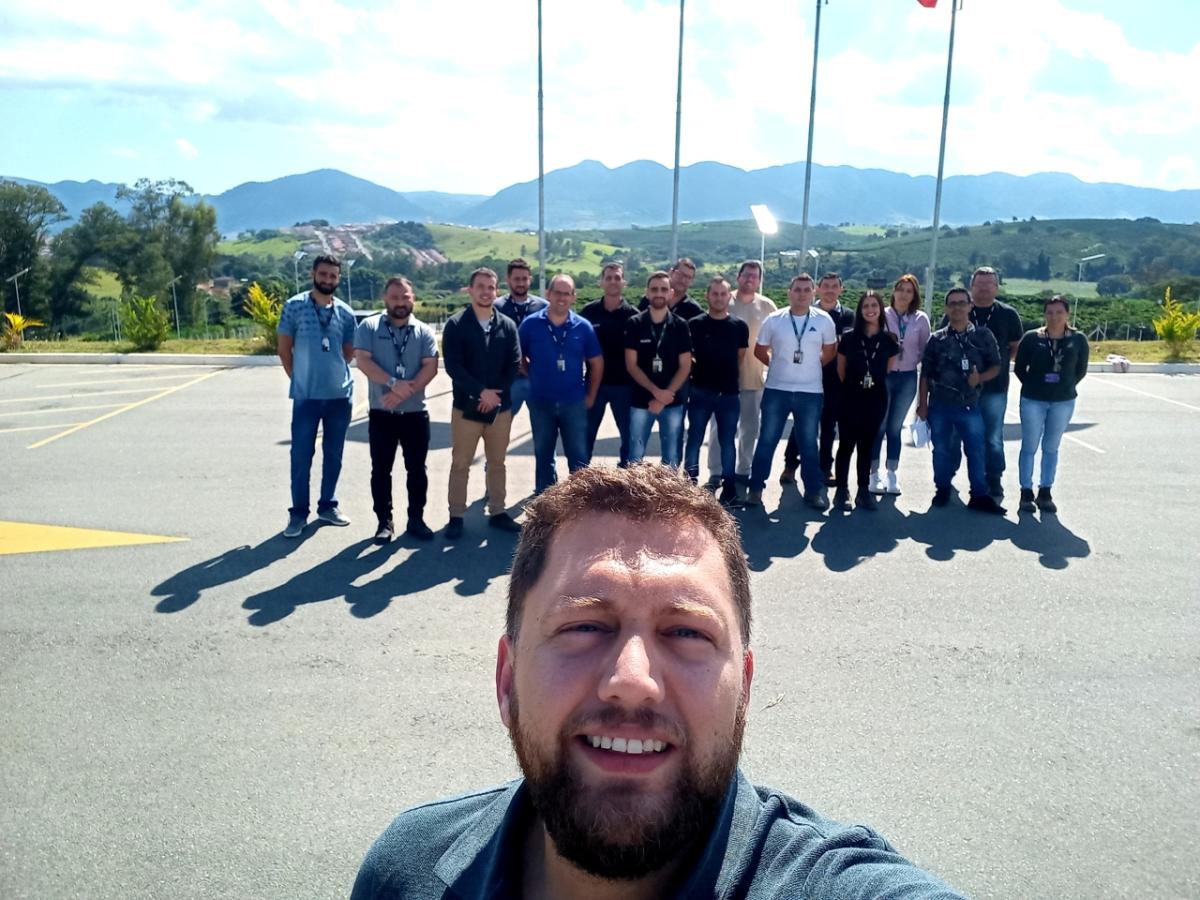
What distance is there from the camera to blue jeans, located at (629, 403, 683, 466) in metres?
7.54

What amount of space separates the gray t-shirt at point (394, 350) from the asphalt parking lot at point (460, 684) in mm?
1092

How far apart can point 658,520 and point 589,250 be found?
153829mm

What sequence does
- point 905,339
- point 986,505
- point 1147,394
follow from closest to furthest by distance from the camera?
point 986,505 → point 905,339 → point 1147,394

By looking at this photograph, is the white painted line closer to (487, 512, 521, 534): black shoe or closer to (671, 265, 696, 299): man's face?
(671, 265, 696, 299): man's face

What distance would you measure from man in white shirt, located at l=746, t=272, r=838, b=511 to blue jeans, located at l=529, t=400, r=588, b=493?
158 centimetres

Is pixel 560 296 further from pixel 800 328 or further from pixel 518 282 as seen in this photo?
pixel 800 328

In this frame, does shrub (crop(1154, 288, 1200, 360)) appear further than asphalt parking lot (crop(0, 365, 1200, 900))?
Yes

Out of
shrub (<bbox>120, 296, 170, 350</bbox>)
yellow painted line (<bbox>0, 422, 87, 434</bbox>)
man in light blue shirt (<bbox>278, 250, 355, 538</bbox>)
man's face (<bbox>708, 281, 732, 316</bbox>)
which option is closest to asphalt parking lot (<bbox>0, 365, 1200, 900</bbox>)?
man in light blue shirt (<bbox>278, 250, 355, 538</bbox>)

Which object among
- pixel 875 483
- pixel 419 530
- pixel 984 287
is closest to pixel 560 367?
pixel 419 530

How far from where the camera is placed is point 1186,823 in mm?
3320

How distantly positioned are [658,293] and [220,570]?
3.97 metres

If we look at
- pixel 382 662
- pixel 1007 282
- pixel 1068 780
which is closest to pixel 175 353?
pixel 382 662

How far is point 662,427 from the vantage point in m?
7.57

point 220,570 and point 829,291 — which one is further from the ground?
point 829,291
